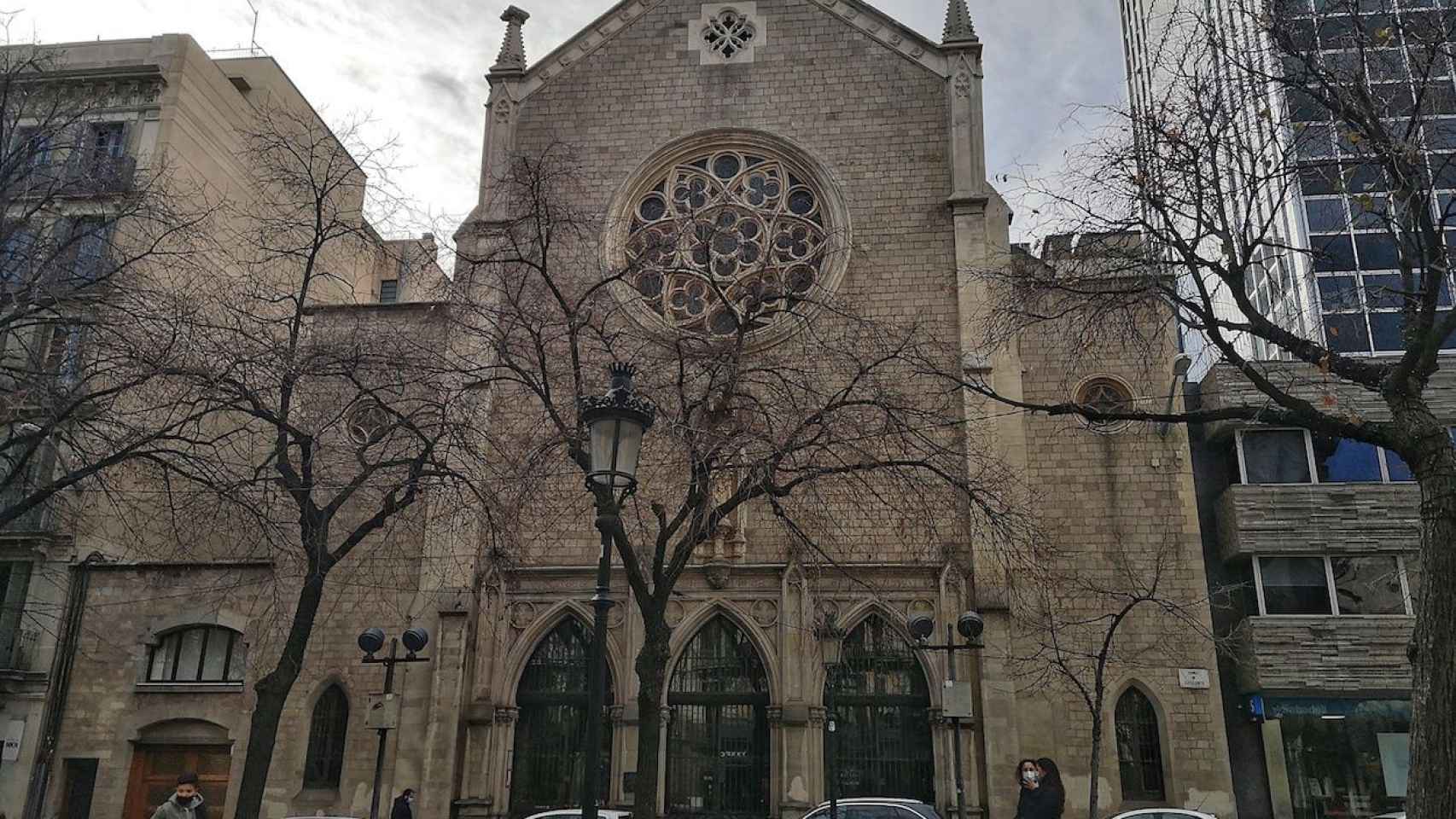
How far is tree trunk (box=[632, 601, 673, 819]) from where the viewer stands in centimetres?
1284

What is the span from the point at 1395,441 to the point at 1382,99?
3.45 metres

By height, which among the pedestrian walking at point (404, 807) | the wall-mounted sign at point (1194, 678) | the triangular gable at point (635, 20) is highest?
the triangular gable at point (635, 20)

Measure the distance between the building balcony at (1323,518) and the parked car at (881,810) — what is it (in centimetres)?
982

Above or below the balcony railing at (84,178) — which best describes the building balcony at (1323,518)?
below

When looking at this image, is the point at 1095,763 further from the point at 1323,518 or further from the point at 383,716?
the point at 383,716

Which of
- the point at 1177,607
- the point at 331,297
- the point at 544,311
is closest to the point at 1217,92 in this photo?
the point at 544,311

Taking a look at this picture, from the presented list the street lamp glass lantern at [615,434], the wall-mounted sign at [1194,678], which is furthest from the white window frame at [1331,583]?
the street lamp glass lantern at [615,434]

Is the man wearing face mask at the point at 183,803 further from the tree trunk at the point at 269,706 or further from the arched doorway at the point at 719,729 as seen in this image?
the arched doorway at the point at 719,729

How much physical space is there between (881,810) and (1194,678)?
7.66m

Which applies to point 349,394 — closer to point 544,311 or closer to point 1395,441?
point 544,311

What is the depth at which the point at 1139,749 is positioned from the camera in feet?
63.2

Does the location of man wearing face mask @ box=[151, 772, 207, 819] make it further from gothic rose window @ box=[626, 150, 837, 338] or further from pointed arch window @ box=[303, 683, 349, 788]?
gothic rose window @ box=[626, 150, 837, 338]

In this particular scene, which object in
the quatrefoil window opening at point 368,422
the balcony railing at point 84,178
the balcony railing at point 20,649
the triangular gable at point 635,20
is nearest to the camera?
the quatrefoil window opening at point 368,422

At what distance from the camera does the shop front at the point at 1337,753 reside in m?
20.1
